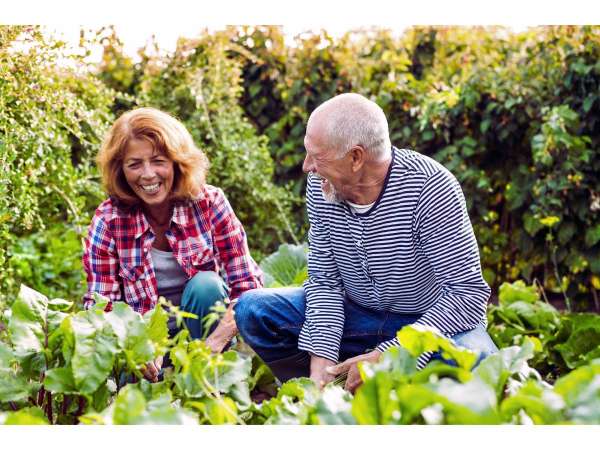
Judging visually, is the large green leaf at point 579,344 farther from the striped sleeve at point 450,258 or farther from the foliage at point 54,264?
the foliage at point 54,264

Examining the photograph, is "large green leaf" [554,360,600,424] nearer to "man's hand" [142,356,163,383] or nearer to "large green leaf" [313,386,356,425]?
"large green leaf" [313,386,356,425]

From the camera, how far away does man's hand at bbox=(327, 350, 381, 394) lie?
89.3 inches

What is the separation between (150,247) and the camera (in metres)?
2.89

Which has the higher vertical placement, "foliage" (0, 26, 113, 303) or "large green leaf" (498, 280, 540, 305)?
"foliage" (0, 26, 113, 303)

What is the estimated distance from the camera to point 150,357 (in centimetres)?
176

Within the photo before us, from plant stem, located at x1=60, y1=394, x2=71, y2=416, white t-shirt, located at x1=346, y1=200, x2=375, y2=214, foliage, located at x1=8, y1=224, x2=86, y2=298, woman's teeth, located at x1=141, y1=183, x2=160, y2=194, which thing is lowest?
foliage, located at x1=8, y1=224, x2=86, y2=298

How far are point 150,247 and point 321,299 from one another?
67 centimetres

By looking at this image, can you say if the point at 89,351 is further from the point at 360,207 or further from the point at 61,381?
the point at 360,207

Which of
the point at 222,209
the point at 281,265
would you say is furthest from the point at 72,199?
the point at 281,265

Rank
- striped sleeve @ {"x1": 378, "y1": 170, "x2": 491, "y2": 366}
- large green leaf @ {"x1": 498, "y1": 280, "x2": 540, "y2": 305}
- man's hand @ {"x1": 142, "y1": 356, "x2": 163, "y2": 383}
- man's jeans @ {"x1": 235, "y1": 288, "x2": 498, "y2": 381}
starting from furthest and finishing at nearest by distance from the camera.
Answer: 1. large green leaf @ {"x1": 498, "y1": 280, "x2": 540, "y2": 305}
2. man's jeans @ {"x1": 235, "y1": 288, "x2": 498, "y2": 381}
3. striped sleeve @ {"x1": 378, "y1": 170, "x2": 491, "y2": 366}
4. man's hand @ {"x1": 142, "y1": 356, "x2": 163, "y2": 383}

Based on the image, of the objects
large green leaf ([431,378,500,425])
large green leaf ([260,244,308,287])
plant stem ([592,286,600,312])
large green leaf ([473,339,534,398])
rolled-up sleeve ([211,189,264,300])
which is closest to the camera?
large green leaf ([431,378,500,425])

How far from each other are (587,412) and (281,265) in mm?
2691

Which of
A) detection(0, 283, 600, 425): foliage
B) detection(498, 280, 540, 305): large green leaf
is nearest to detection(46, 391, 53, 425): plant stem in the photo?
detection(0, 283, 600, 425): foliage

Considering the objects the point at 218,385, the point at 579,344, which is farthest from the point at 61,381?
the point at 579,344
